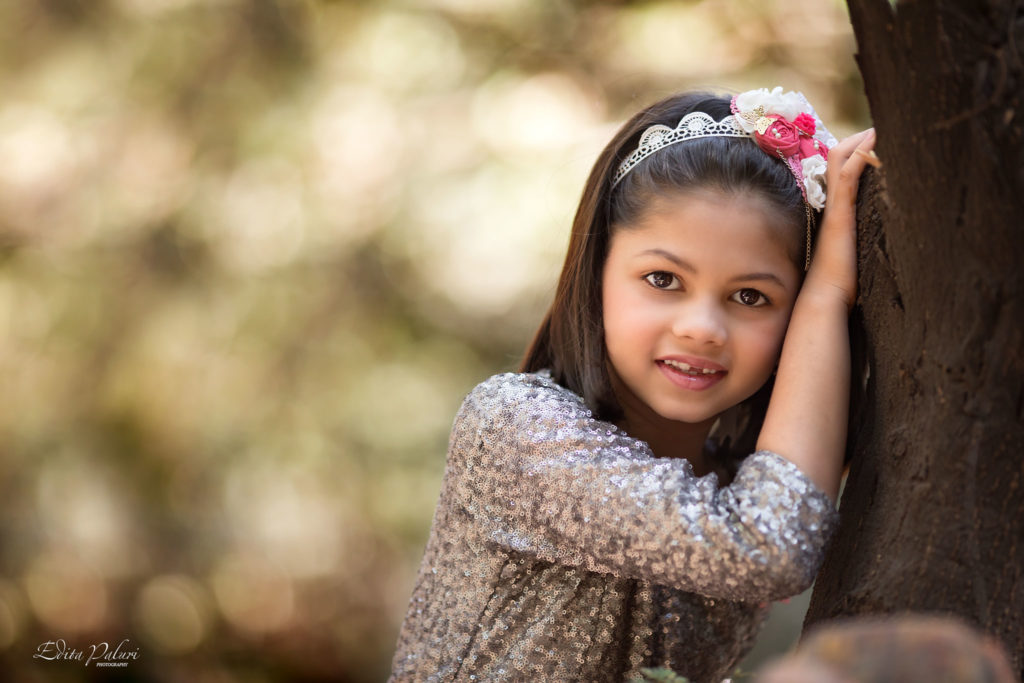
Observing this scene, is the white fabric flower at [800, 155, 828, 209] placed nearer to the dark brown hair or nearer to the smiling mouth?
the dark brown hair

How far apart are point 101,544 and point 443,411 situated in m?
1.77

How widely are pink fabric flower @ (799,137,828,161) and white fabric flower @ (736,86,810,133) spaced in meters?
0.05

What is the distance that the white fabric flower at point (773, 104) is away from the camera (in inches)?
71.8

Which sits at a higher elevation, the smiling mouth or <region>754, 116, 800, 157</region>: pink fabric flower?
<region>754, 116, 800, 157</region>: pink fabric flower

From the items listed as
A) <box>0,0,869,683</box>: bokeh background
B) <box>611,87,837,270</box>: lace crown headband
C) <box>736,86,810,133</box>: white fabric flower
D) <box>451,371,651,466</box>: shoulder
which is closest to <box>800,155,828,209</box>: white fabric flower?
<box>611,87,837,270</box>: lace crown headband

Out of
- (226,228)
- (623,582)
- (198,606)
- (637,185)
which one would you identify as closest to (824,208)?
(637,185)

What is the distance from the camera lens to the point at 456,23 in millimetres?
4836

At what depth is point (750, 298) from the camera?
1716 mm

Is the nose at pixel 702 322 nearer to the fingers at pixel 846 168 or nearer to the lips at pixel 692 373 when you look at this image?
the lips at pixel 692 373

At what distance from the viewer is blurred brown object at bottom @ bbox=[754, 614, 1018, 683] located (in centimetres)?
85

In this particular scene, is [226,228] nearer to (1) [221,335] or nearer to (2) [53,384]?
(1) [221,335]

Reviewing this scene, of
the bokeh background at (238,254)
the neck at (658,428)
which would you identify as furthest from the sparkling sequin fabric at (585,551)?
the bokeh background at (238,254)

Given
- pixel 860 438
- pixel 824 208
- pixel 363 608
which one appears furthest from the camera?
pixel 363 608

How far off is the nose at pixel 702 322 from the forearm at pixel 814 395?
4.3 inches
